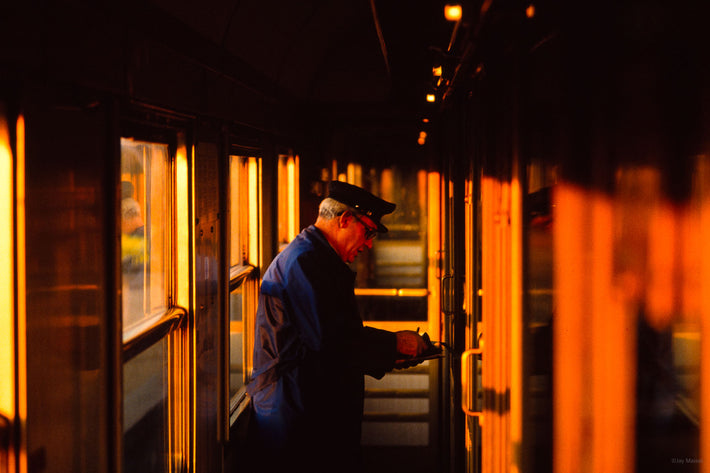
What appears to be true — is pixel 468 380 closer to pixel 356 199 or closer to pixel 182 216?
pixel 356 199

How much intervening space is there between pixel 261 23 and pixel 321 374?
7.06 feet

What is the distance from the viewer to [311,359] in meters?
2.77

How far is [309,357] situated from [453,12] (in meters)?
1.53

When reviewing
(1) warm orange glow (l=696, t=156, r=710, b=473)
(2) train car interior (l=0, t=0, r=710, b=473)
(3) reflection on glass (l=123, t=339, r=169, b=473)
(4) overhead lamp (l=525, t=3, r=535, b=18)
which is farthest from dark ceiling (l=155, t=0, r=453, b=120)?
(3) reflection on glass (l=123, t=339, r=169, b=473)

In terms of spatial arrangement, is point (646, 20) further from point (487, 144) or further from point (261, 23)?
point (261, 23)

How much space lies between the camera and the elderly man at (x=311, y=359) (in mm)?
2736

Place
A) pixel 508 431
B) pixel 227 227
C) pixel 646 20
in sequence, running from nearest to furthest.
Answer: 1. pixel 646 20
2. pixel 508 431
3. pixel 227 227

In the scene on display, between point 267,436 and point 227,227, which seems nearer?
point 267,436

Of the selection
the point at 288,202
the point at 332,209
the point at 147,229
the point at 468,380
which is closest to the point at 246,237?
the point at 288,202

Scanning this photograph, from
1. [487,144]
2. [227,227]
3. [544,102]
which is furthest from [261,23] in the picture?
[544,102]

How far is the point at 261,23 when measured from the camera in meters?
3.89

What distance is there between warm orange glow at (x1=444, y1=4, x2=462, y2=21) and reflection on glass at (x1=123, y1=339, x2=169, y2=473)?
9.26ft

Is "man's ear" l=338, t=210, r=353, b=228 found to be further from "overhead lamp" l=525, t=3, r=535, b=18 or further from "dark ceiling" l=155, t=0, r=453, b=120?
"overhead lamp" l=525, t=3, r=535, b=18

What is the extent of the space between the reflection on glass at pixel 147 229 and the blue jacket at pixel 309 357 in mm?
449
